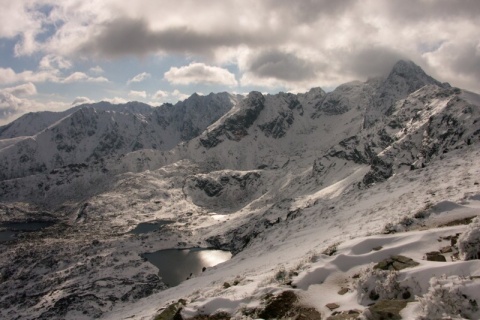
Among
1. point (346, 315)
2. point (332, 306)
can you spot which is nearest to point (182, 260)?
point (332, 306)

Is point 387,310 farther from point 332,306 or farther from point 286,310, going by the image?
point 286,310

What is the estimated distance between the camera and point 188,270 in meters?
152

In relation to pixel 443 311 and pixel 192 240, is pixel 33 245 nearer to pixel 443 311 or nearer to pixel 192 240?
pixel 192 240

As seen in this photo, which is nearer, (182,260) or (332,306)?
(332,306)

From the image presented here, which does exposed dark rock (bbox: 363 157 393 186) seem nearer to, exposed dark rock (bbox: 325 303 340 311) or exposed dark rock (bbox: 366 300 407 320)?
exposed dark rock (bbox: 325 303 340 311)

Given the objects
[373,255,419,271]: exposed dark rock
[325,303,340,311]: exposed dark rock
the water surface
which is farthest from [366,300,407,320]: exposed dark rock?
the water surface

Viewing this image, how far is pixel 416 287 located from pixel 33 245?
204134 millimetres

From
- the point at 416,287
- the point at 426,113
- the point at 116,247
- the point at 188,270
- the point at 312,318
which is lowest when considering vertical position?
the point at 188,270

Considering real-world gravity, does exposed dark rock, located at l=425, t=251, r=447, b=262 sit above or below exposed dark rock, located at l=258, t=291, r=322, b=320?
above

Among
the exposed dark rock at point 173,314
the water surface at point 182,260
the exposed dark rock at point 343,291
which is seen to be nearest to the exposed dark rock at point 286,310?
the exposed dark rock at point 343,291

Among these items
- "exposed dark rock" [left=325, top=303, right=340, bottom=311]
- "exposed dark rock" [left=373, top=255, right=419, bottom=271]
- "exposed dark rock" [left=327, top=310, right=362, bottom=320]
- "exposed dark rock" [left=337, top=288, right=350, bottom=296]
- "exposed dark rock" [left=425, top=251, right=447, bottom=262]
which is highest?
"exposed dark rock" [left=425, top=251, right=447, bottom=262]

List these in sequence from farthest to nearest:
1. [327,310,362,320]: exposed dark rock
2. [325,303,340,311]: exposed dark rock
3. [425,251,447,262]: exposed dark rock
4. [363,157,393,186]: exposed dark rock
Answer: [363,157,393,186]: exposed dark rock → [425,251,447,262]: exposed dark rock → [325,303,340,311]: exposed dark rock → [327,310,362,320]: exposed dark rock

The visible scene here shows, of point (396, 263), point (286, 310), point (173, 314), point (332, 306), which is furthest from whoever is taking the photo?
point (173, 314)

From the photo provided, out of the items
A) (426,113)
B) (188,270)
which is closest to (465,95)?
(426,113)
